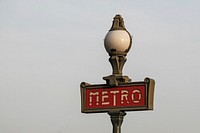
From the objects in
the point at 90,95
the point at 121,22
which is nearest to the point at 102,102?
the point at 90,95

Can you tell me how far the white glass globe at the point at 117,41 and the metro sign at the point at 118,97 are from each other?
583 millimetres

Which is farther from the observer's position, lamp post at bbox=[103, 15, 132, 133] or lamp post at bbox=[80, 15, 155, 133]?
lamp post at bbox=[103, 15, 132, 133]

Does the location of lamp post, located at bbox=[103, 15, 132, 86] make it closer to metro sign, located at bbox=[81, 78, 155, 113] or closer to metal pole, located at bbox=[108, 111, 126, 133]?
metro sign, located at bbox=[81, 78, 155, 113]

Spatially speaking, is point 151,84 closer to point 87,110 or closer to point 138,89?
point 138,89

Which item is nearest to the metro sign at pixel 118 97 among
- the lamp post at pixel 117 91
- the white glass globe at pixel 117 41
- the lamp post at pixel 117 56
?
the lamp post at pixel 117 91

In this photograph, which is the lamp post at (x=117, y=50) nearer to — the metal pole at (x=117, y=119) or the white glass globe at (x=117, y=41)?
the white glass globe at (x=117, y=41)

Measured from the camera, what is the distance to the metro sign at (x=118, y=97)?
13.8m

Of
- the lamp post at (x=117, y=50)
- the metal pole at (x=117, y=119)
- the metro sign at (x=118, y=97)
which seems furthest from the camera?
the lamp post at (x=117, y=50)

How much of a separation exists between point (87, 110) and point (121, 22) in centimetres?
154

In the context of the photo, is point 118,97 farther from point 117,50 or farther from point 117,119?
point 117,50

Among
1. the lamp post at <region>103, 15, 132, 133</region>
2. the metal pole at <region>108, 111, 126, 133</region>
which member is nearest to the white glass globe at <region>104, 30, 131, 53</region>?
the lamp post at <region>103, 15, 132, 133</region>

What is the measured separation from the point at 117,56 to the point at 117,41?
242 mm

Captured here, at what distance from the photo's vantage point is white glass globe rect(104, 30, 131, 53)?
14.0 m

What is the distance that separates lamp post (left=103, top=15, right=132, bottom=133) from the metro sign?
0.34 ft
